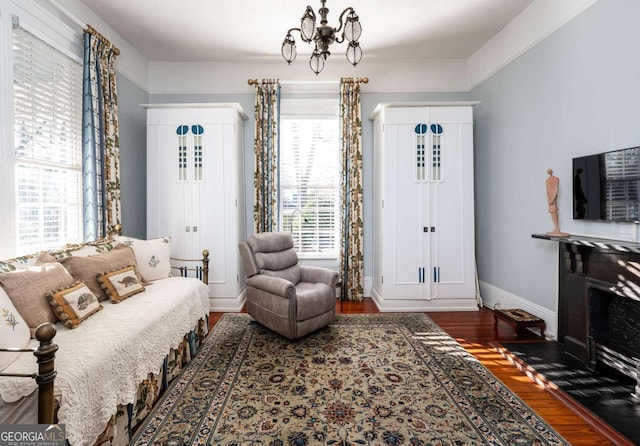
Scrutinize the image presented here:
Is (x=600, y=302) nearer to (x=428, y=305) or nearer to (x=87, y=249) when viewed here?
(x=428, y=305)

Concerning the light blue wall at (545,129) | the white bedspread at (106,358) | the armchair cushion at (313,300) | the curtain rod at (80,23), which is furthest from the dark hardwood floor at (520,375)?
the curtain rod at (80,23)

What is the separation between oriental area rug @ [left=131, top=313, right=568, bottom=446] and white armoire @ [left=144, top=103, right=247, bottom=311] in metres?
1.34

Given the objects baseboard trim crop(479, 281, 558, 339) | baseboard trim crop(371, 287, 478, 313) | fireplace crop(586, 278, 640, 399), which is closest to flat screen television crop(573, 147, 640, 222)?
fireplace crop(586, 278, 640, 399)

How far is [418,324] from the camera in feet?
11.5

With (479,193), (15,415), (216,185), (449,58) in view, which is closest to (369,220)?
(479,193)

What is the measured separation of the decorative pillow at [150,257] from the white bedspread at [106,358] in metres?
0.45

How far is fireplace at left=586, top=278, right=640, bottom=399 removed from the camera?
2.23 meters

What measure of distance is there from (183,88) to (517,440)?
5.19m

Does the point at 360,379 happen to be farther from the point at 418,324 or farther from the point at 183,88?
the point at 183,88

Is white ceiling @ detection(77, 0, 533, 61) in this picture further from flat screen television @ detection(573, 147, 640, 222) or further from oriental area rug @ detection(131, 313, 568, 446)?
oriental area rug @ detection(131, 313, 568, 446)

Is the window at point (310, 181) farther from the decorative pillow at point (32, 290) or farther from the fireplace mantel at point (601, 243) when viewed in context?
the decorative pillow at point (32, 290)

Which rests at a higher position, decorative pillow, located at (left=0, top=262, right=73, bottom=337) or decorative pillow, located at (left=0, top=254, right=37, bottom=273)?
decorative pillow, located at (left=0, top=254, right=37, bottom=273)

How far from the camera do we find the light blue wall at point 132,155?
3885mm

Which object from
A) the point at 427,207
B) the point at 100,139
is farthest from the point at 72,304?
the point at 427,207
